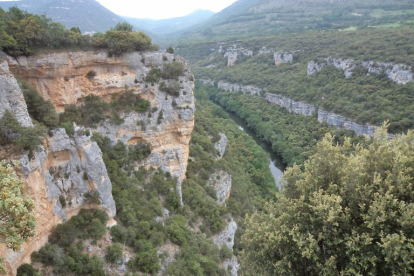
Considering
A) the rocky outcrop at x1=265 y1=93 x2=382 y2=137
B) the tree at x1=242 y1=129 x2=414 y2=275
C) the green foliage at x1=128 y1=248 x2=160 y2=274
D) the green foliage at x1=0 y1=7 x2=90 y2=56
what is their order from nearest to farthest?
the tree at x1=242 y1=129 x2=414 y2=275 → the green foliage at x1=128 y1=248 x2=160 y2=274 → the green foliage at x1=0 y1=7 x2=90 y2=56 → the rocky outcrop at x1=265 y1=93 x2=382 y2=137

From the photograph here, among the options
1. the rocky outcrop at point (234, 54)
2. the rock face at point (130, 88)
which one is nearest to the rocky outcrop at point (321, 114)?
the rock face at point (130, 88)

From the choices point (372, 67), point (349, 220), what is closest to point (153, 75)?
point (349, 220)

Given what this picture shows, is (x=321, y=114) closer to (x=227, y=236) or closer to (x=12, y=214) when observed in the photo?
(x=227, y=236)

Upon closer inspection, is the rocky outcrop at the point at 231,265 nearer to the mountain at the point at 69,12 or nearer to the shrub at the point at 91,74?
the shrub at the point at 91,74

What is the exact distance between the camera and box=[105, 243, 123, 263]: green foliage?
49.0 feet

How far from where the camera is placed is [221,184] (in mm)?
28172

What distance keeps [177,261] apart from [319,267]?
1190 centimetres

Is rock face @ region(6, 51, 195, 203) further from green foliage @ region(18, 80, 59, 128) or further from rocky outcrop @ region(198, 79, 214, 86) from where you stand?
rocky outcrop @ region(198, 79, 214, 86)

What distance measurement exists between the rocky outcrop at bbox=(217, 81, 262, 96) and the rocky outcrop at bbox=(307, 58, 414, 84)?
50.4 ft

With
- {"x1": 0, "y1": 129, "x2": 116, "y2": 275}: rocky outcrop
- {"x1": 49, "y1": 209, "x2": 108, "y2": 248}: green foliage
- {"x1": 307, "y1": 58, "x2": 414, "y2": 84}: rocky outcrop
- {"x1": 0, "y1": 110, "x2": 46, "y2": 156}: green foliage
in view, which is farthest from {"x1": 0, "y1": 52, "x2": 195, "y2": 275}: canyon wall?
{"x1": 307, "y1": 58, "x2": 414, "y2": 84}: rocky outcrop

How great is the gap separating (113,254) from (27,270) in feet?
14.3

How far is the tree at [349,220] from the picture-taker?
294 inches

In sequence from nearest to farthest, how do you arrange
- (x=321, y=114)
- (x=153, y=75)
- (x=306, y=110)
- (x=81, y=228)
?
1. (x=81, y=228)
2. (x=153, y=75)
3. (x=321, y=114)
4. (x=306, y=110)

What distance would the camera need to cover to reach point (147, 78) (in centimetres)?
2389
